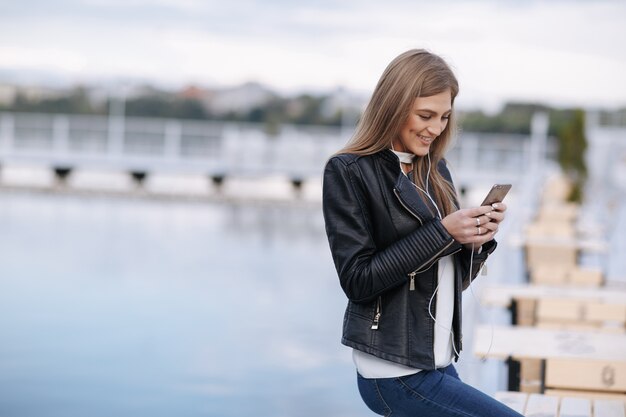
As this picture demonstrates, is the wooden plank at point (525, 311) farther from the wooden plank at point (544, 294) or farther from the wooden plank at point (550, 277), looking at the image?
the wooden plank at point (550, 277)

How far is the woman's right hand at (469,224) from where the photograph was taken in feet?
6.85

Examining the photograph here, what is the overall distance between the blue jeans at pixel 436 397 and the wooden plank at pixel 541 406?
83 centimetres

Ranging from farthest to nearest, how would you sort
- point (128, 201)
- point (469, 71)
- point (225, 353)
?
point (469, 71)
point (128, 201)
point (225, 353)

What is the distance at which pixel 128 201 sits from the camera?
21.5 metres

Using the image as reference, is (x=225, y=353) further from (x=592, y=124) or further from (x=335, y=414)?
(x=592, y=124)

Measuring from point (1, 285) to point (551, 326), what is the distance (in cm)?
656

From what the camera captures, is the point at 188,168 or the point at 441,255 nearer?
the point at 441,255

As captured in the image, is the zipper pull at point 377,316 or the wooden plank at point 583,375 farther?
the wooden plank at point 583,375

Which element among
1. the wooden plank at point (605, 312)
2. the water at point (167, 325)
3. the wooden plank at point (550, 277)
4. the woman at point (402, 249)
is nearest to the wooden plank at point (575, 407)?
the woman at point (402, 249)

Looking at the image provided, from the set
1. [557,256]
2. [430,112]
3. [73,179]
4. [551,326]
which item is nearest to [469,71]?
[73,179]

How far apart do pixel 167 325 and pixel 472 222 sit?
675cm

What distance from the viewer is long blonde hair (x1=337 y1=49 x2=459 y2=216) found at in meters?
2.17

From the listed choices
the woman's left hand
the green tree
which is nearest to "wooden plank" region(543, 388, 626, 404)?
the woman's left hand

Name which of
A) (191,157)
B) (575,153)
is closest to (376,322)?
(575,153)
